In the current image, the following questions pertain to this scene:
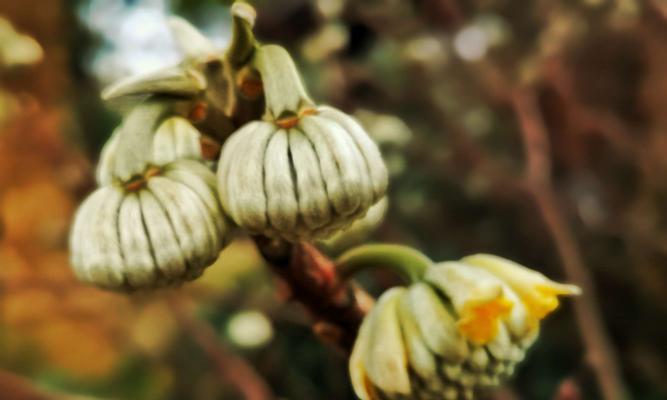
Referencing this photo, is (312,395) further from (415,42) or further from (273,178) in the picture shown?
(273,178)

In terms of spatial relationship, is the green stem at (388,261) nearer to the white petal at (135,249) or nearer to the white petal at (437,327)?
the white petal at (437,327)

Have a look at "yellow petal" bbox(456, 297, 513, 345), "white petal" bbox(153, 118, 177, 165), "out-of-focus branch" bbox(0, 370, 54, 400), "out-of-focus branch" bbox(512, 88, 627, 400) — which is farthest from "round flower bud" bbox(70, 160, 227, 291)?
"out-of-focus branch" bbox(512, 88, 627, 400)

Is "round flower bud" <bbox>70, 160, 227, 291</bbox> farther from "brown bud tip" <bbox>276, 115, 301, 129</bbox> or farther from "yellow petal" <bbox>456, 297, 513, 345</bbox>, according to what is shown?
"yellow petal" <bbox>456, 297, 513, 345</bbox>

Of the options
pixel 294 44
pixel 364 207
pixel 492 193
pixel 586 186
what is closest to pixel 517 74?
pixel 492 193

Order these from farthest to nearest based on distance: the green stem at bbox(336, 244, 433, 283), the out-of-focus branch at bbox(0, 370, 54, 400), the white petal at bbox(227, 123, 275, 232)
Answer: the out-of-focus branch at bbox(0, 370, 54, 400) → the green stem at bbox(336, 244, 433, 283) → the white petal at bbox(227, 123, 275, 232)

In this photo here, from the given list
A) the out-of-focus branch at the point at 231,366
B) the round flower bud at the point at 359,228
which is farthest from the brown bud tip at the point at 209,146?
the out-of-focus branch at the point at 231,366

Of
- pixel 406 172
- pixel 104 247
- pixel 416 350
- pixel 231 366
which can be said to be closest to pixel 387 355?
pixel 416 350

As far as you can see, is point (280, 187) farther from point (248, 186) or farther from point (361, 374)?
point (361, 374)
